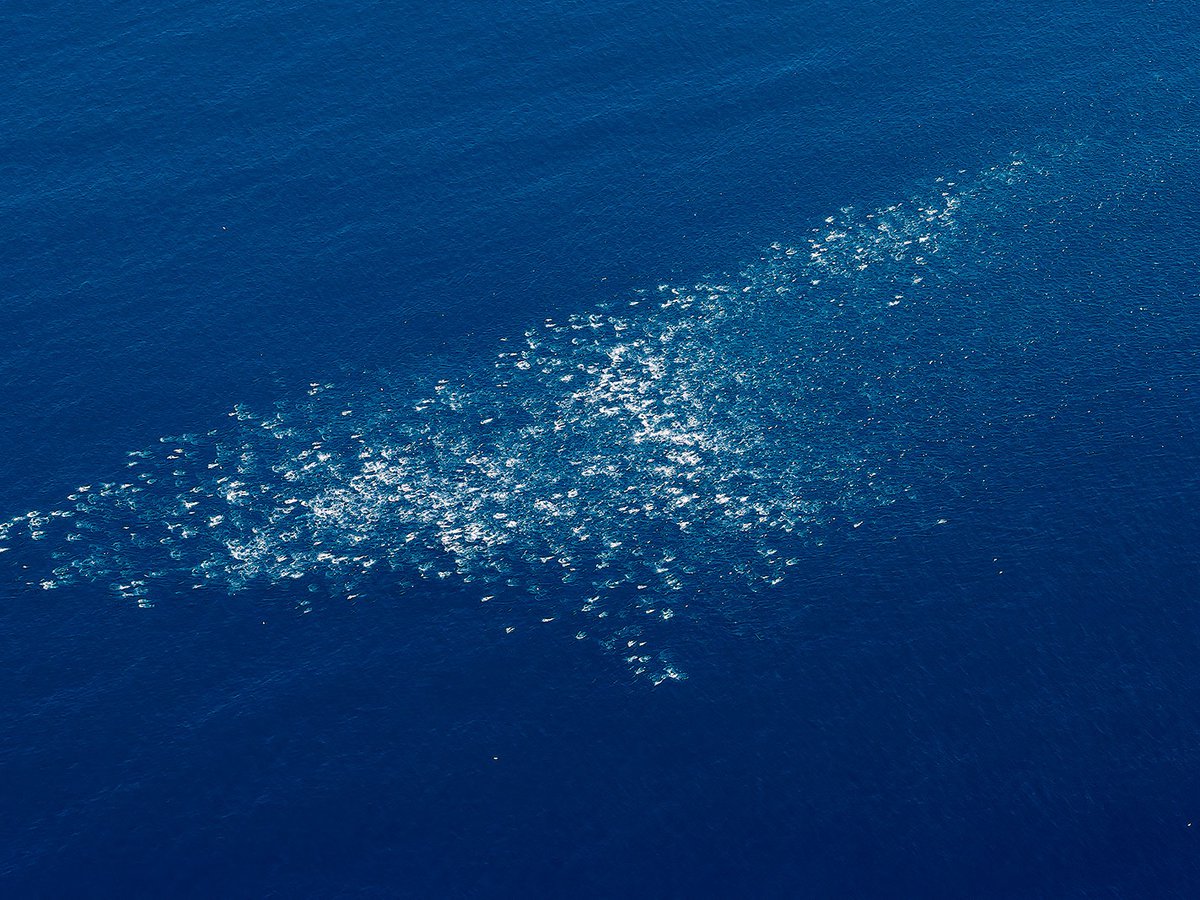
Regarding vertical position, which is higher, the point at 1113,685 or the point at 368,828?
the point at 368,828

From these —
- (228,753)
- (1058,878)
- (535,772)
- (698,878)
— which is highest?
(228,753)

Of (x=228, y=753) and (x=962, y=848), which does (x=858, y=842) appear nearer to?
(x=962, y=848)

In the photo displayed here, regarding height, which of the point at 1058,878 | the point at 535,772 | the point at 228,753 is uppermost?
the point at 228,753

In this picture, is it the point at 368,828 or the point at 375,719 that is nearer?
the point at 368,828

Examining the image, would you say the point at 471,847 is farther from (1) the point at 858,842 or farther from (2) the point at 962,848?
(2) the point at 962,848

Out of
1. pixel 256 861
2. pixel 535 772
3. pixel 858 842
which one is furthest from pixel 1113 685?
pixel 256 861

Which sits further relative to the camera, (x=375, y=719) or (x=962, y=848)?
(x=375, y=719)

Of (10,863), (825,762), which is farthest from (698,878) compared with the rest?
(10,863)

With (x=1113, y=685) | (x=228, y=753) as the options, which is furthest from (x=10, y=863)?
(x=1113, y=685)

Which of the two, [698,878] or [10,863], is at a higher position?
[10,863]
